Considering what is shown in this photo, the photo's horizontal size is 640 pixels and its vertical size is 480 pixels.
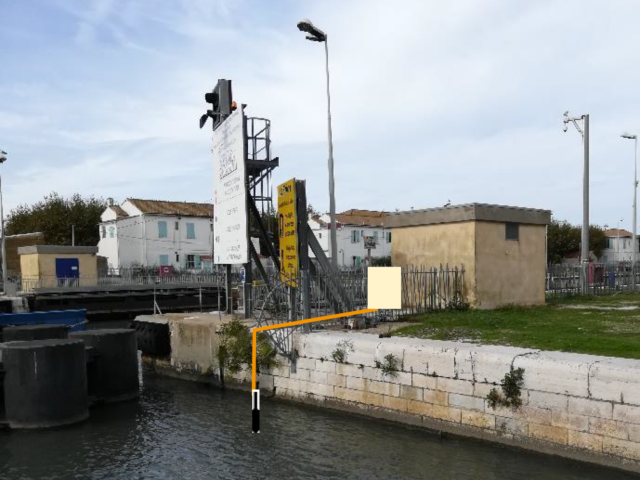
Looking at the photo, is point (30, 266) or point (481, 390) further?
point (30, 266)

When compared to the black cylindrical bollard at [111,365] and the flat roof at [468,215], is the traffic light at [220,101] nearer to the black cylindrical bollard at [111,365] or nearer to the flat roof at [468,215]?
the flat roof at [468,215]

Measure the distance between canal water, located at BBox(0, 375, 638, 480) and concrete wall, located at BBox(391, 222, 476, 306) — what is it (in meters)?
6.39

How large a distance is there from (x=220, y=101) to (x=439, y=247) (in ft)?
25.1

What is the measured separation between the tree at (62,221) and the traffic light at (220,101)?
53.8 m

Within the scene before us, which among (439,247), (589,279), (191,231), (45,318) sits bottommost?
(45,318)

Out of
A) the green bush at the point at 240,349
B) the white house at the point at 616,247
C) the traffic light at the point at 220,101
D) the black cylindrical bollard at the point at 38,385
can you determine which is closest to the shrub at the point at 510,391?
the green bush at the point at 240,349

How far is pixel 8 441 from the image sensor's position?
1036 centimetres

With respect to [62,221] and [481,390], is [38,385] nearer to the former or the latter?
[481,390]

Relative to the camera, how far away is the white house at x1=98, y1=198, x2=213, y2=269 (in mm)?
55094

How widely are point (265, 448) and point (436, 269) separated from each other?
7.88 metres

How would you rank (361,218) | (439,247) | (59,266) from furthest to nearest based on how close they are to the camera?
(361,218)
(59,266)
(439,247)

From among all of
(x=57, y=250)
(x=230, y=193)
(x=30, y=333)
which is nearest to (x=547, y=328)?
(x=230, y=193)

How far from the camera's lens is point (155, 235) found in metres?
55.2

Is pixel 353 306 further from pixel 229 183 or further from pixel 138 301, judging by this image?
pixel 138 301
